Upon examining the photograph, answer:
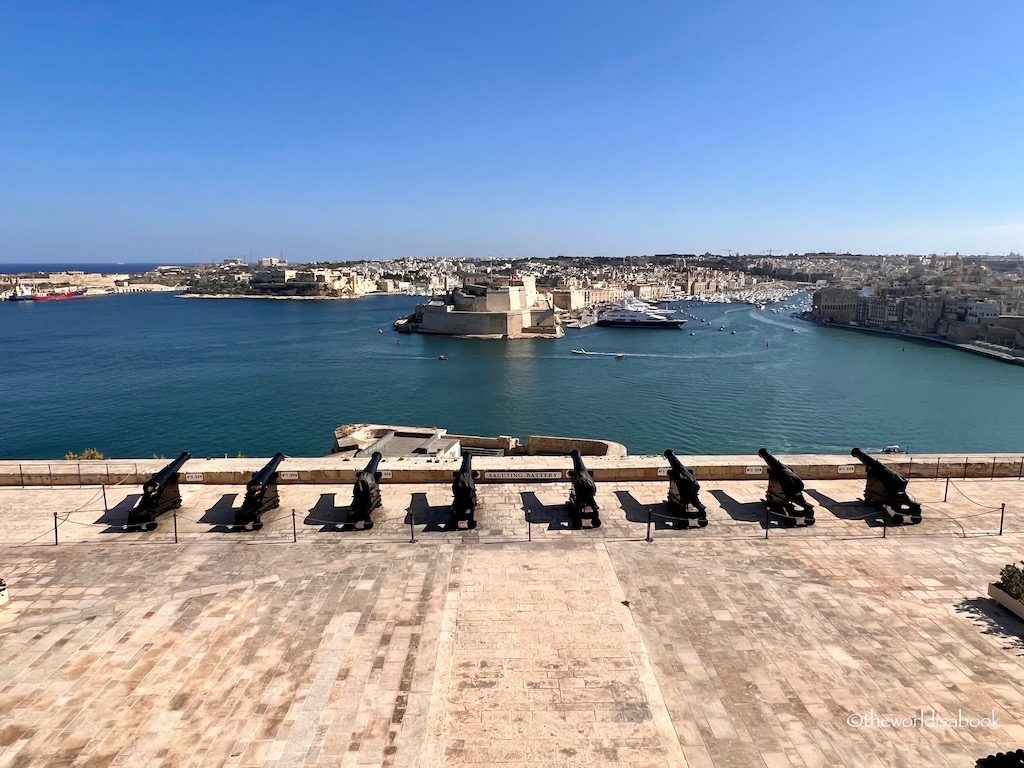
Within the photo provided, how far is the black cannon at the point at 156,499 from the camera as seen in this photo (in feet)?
24.5

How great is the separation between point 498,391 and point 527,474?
2459 cm

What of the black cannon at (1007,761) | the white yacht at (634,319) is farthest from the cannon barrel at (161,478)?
the white yacht at (634,319)

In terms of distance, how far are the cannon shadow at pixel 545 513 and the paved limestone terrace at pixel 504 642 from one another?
71mm

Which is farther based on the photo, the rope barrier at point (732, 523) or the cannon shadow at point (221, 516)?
the cannon shadow at point (221, 516)

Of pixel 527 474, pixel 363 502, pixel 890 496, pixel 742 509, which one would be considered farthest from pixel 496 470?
pixel 890 496

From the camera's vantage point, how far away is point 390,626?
546 cm

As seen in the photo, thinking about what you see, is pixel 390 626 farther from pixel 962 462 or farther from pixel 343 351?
pixel 343 351

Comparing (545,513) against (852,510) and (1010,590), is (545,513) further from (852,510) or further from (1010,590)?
(1010,590)

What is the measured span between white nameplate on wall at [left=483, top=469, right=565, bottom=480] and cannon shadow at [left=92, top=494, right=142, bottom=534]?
4.83 meters

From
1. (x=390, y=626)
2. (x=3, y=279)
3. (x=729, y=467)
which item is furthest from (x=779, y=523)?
(x=3, y=279)

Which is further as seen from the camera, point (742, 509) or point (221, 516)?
point (742, 509)

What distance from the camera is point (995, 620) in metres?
5.59

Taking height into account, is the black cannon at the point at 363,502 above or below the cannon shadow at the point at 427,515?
above

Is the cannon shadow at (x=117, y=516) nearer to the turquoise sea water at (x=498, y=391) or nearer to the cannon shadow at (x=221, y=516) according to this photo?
the cannon shadow at (x=221, y=516)
